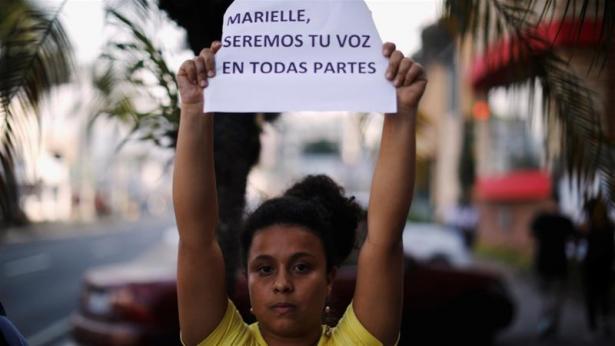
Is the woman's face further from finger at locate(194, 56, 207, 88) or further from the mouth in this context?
finger at locate(194, 56, 207, 88)

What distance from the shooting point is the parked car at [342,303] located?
6.91 meters

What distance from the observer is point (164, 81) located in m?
3.54

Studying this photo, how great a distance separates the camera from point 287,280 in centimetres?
201

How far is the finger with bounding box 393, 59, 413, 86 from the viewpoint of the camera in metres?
1.97

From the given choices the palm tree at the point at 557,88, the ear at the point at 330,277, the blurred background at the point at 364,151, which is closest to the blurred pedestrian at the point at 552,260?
the blurred background at the point at 364,151

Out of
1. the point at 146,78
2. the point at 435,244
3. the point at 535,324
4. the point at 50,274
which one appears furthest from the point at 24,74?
the point at 50,274

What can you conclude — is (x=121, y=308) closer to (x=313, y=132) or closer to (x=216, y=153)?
(x=216, y=153)

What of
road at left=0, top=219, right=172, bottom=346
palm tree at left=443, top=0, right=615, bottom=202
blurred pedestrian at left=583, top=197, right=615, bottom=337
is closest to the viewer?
palm tree at left=443, top=0, right=615, bottom=202

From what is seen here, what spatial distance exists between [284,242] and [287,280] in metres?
0.12

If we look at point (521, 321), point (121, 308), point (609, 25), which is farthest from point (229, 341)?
point (521, 321)

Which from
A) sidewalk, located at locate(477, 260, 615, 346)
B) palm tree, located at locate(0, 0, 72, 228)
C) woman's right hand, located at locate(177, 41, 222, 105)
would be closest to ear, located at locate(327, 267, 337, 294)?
woman's right hand, located at locate(177, 41, 222, 105)

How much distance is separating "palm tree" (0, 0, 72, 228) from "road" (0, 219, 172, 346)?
628 centimetres

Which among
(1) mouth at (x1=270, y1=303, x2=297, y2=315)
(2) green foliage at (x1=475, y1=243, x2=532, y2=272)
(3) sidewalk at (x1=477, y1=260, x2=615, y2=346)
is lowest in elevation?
(2) green foliage at (x1=475, y1=243, x2=532, y2=272)

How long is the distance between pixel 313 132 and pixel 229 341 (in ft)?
244
